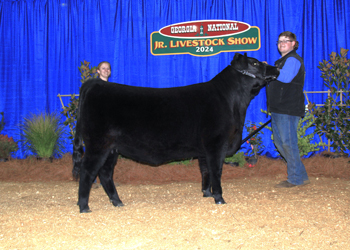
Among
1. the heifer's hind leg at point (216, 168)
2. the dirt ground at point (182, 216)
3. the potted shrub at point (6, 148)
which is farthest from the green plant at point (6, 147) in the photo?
the heifer's hind leg at point (216, 168)

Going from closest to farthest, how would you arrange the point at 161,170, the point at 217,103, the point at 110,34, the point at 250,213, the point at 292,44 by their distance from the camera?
the point at 250,213 → the point at 217,103 → the point at 292,44 → the point at 161,170 → the point at 110,34

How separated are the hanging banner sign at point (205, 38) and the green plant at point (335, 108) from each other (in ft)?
4.69

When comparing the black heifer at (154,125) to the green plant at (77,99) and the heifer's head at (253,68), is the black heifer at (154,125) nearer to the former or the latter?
the heifer's head at (253,68)

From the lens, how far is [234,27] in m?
6.29

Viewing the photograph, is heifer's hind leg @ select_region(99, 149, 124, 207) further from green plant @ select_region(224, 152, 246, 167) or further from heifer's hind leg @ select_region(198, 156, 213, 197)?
green plant @ select_region(224, 152, 246, 167)

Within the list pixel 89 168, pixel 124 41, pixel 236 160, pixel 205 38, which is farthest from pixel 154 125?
pixel 124 41

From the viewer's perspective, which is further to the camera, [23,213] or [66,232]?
[23,213]

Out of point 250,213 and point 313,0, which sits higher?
point 313,0

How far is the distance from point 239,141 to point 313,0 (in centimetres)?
418

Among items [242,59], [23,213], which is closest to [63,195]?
[23,213]

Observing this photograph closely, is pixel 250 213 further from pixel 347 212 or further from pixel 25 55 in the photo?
pixel 25 55

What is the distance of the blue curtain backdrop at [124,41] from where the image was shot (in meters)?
6.09

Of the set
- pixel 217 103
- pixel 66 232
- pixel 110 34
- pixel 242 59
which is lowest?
pixel 66 232

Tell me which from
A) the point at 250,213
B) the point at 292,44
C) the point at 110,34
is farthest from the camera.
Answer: the point at 110,34
